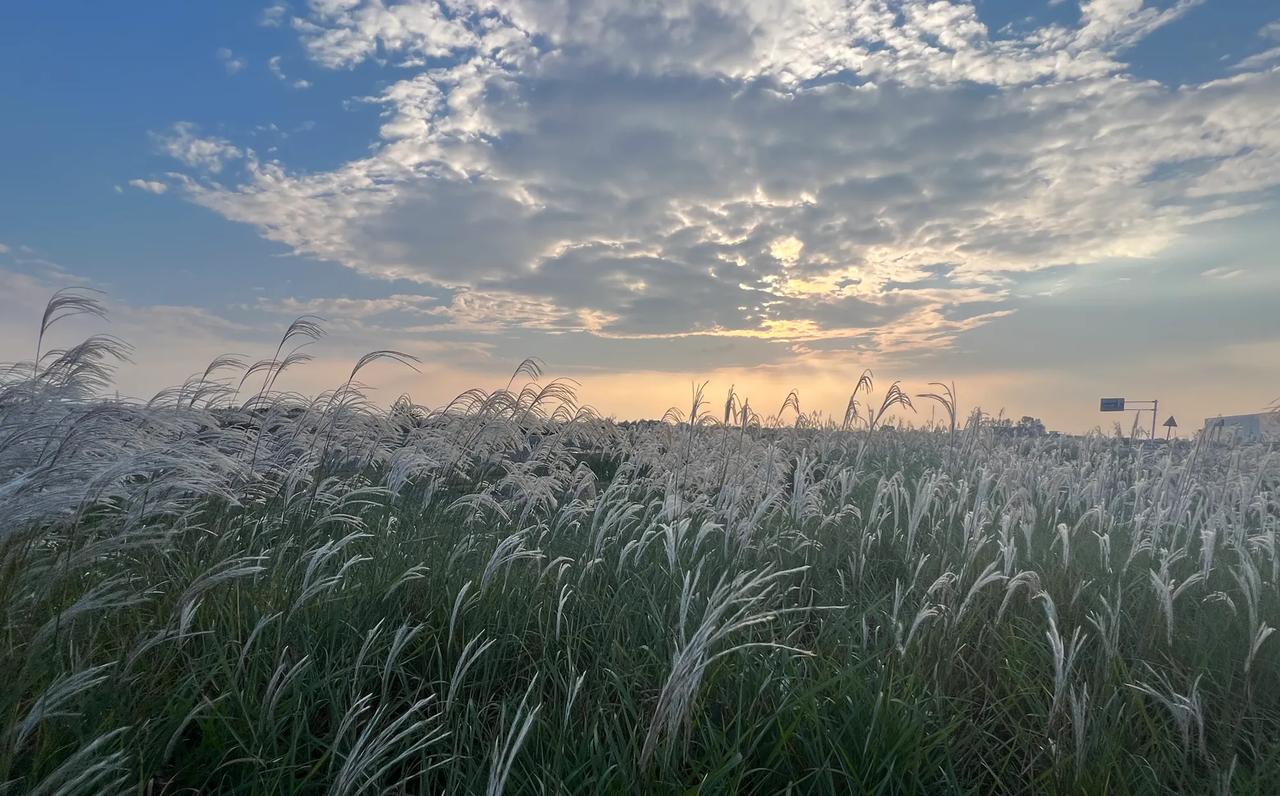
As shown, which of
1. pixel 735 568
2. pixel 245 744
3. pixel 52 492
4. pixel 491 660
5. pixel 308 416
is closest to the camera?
pixel 245 744

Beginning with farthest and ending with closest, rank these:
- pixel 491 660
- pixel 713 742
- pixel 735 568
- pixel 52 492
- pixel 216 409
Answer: pixel 216 409
pixel 735 568
pixel 491 660
pixel 52 492
pixel 713 742

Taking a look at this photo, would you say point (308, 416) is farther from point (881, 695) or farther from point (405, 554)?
point (881, 695)

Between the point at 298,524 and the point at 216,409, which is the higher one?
the point at 216,409

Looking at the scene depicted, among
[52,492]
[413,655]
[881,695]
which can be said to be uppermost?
[52,492]

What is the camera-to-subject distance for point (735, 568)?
13.6ft

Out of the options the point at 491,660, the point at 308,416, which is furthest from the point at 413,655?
the point at 308,416

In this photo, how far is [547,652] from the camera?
10.7ft

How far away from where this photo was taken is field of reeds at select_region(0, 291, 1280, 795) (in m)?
2.46

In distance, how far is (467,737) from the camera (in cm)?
274

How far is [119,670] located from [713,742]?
7.51 feet

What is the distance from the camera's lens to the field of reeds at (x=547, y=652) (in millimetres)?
2461

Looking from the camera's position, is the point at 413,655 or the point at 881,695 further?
the point at 413,655

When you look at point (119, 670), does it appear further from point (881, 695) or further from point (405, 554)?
point (881, 695)

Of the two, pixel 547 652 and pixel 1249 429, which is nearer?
pixel 547 652
